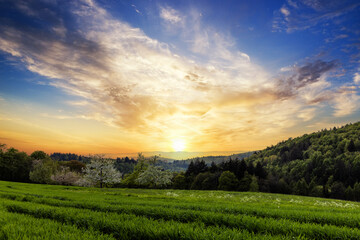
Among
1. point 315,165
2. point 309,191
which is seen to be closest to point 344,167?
point 315,165

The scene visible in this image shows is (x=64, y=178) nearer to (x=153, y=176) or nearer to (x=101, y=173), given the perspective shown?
(x=101, y=173)

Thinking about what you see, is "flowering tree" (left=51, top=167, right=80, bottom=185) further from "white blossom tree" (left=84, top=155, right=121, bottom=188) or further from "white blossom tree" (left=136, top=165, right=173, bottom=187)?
"white blossom tree" (left=136, top=165, right=173, bottom=187)

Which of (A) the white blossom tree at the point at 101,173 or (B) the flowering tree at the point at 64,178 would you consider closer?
(A) the white blossom tree at the point at 101,173

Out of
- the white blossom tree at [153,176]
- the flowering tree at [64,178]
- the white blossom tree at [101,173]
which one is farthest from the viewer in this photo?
the flowering tree at [64,178]

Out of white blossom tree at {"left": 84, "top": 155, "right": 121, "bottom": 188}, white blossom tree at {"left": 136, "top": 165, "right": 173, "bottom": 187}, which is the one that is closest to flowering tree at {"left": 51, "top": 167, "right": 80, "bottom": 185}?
white blossom tree at {"left": 84, "top": 155, "right": 121, "bottom": 188}

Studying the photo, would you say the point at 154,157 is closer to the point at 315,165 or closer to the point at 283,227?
the point at 283,227

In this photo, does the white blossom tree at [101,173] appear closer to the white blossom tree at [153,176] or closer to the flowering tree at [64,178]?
the white blossom tree at [153,176]

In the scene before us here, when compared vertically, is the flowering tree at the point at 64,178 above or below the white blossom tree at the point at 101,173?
below

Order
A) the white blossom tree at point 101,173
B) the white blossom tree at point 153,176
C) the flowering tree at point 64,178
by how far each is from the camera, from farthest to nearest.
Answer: the flowering tree at point 64,178, the white blossom tree at point 153,176, the white blossom tree at point 101,173

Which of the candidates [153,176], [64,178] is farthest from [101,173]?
[64,178]

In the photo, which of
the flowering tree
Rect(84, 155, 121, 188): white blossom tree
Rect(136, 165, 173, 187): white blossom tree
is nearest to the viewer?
Rect(84, 155, 121, 188): white blossom tree

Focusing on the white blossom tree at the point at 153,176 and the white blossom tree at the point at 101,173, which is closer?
the white blossom tree at the point at 101,173

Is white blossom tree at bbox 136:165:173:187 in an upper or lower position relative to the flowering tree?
upper

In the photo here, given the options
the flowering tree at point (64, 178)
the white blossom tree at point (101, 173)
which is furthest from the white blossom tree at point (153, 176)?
the flowering tree at point (64, 178)
